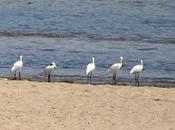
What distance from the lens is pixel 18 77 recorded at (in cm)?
2053

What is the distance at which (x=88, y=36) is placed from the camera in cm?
3309

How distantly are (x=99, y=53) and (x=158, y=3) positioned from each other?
86.0 ft

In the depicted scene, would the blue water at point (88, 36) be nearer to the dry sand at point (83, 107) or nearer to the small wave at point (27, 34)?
the small wave at point (27, 34)

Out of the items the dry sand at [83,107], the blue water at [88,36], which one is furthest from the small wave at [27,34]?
the dry sand at [83,107]

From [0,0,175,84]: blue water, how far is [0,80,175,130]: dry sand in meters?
3.87

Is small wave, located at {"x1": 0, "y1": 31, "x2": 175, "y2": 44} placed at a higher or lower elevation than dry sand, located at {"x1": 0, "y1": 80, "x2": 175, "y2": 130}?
lower

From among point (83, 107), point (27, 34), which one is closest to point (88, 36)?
point (27, 34)

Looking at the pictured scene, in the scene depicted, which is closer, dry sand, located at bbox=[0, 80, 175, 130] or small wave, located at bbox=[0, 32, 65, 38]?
dry sand, located at bbox=[0, 80, 175, 130]

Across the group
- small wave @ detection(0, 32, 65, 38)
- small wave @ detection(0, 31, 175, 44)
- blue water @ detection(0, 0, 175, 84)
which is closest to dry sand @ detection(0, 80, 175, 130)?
blue water @ detection(0, 0, 175, 84)

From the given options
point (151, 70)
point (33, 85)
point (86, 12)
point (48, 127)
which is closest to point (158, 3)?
point (86, 12)

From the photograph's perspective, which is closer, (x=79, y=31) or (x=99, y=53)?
(x=99, y=53)

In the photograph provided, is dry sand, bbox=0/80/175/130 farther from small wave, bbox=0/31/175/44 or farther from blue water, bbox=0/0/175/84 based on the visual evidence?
small wave, bbox=0/31/175/44

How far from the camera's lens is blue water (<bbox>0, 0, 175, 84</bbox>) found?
23141 millimetres

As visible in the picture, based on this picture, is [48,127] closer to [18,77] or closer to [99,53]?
[18,77]
